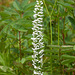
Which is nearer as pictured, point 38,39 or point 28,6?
point 38,39

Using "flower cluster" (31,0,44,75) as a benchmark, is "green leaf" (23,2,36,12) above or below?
above

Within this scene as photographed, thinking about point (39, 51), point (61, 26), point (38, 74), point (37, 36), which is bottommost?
point (38, 74)

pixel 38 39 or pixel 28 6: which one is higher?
pixel 28 6

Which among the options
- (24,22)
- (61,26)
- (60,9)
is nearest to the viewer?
(24,22)

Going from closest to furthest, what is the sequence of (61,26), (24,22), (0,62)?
(24,22)
(0,62)
(61,26)

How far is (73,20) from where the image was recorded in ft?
5.74

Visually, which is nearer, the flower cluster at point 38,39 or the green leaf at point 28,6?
the flower cluster at point 38,39

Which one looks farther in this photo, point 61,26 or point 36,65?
point 61,26

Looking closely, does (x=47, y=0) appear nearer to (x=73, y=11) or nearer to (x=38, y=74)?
(x=73, y=11)

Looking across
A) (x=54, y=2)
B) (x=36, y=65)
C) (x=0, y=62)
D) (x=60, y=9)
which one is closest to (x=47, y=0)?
(x=54, y=2)

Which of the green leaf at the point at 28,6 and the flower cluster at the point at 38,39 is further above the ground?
the green leaf at the point at 28,6

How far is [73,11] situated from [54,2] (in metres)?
0.22

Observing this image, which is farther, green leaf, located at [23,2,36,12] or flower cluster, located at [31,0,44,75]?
green leaf, located at [23,2,36,12]

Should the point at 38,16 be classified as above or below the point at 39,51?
above
